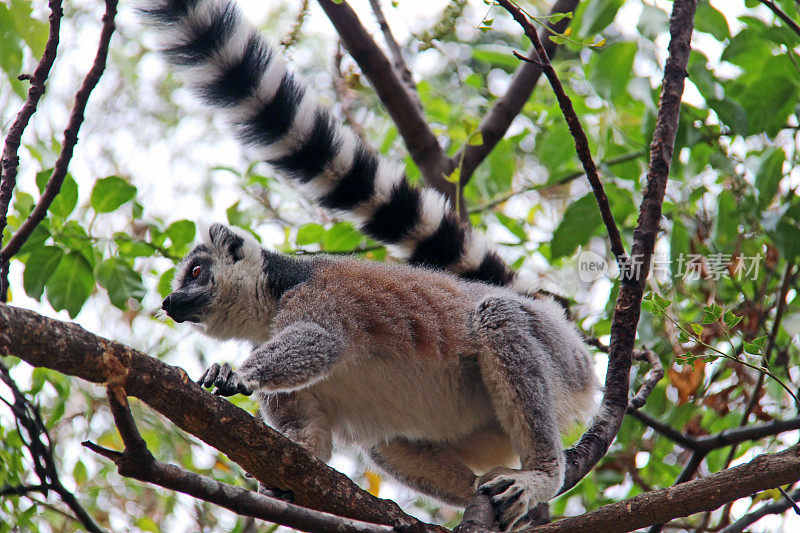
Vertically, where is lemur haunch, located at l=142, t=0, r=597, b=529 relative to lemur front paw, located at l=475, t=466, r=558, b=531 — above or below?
above

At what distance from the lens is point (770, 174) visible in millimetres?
4191

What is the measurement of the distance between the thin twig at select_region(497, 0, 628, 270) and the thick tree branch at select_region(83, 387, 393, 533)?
6.45ft

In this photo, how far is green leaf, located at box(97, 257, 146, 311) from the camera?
4035 millimetres

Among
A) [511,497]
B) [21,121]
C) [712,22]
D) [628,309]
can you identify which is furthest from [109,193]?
[712,22]

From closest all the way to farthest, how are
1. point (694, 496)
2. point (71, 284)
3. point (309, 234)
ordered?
point (694, 496)
point (71, 284)
point (309, 234)

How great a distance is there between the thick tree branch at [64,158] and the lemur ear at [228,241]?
1060 mm

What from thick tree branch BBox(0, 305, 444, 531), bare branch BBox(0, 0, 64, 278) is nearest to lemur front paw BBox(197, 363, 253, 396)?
thick tree branch BBox(0, 305, 444, 531)

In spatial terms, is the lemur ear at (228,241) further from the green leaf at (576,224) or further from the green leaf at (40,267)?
the green leaf at (576,224)

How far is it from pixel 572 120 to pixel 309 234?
2149 mm

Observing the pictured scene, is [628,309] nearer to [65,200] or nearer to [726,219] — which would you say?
[726,219]

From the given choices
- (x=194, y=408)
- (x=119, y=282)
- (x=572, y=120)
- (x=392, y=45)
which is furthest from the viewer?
(x=392, y=45)

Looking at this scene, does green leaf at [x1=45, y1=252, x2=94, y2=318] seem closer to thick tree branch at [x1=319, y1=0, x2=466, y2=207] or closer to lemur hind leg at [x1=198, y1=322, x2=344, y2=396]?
lemur hind leg at [x1=198, y1=322, x2=344, y2=396]

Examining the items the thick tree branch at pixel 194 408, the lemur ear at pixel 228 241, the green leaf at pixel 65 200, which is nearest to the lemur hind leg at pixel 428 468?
the thick tree branch at pixel 194 408

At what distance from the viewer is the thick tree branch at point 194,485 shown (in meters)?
2.09
